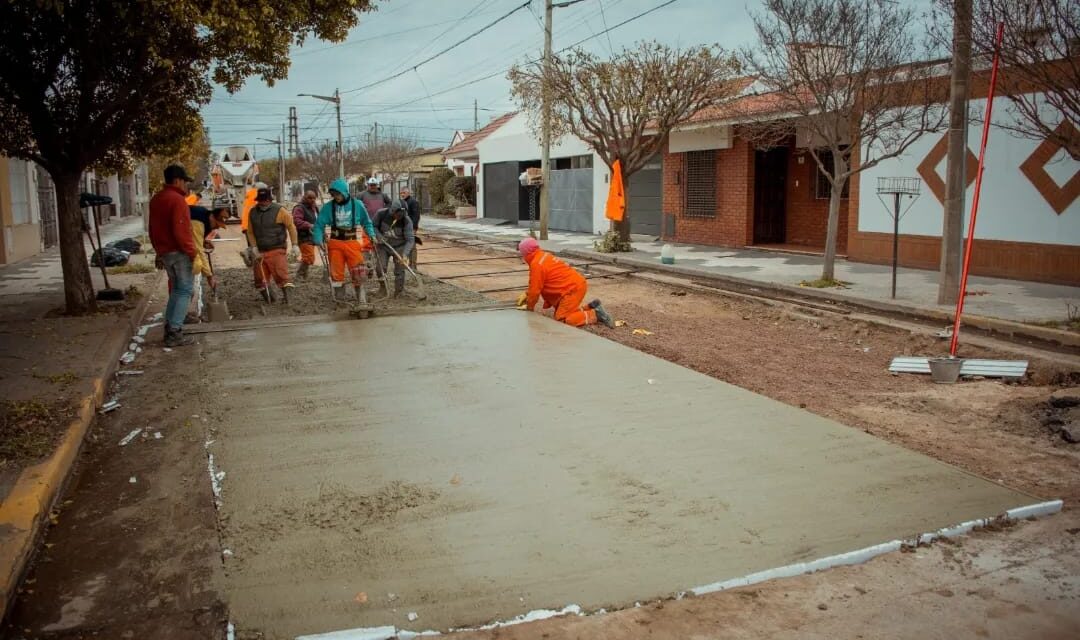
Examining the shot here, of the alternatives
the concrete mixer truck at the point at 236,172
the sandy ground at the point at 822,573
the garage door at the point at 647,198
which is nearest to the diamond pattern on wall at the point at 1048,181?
the sandy ground at the point at 822,573

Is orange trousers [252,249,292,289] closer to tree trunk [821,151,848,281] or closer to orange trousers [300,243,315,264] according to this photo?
orange trousers [300,243,315,264]

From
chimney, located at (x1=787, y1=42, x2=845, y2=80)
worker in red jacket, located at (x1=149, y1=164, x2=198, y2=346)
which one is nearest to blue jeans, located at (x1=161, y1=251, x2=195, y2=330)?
worker in red jacket, located at (x1=149, y1=164, x2=198, y2=346)

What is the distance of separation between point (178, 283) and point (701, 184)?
16730 millimetres

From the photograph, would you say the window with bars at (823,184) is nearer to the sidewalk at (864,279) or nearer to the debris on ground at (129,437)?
the sidewalk at (864,279)

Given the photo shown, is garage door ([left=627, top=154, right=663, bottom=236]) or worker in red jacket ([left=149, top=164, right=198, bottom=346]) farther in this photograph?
garage door ([left=627, top=154, right=663, bottom=236])

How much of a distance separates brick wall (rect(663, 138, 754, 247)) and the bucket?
46.8 feet

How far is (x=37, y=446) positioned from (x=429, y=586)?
3.03m

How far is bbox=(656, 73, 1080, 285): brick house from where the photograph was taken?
13739 millimetres

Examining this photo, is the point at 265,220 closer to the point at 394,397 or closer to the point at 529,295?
the point at 529,295

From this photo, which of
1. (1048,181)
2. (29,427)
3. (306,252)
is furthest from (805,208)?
(29,427)

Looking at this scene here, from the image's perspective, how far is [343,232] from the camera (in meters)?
11.4

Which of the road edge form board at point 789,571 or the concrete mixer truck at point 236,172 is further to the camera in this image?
the concrete mixer truck at point 236,172

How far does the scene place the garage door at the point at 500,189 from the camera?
114 ft

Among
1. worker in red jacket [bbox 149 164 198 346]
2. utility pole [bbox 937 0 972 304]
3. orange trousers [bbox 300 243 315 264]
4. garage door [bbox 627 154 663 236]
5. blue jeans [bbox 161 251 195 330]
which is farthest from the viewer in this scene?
garage door [bbox 627 154 663 236]
